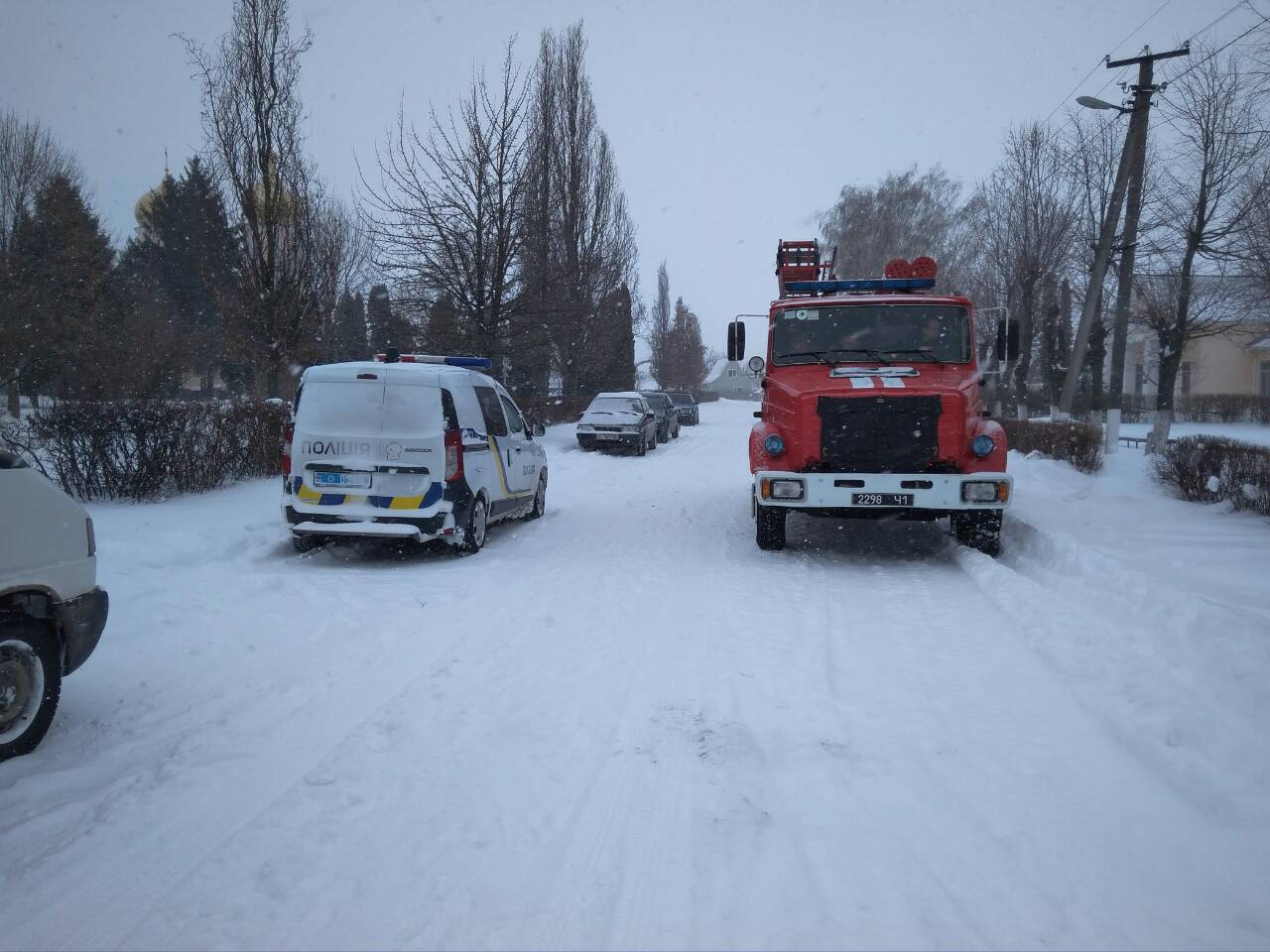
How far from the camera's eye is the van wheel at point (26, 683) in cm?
379

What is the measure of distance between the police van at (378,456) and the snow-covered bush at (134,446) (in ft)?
11.1

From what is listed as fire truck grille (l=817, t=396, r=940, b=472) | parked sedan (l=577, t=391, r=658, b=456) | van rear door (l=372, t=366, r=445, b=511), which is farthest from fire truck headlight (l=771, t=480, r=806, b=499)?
parked sedan (l=577, t=391, r=658, b=456)

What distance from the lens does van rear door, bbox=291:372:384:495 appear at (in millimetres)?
8102

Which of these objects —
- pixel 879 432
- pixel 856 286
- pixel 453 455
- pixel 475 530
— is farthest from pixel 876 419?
pixel 475 530

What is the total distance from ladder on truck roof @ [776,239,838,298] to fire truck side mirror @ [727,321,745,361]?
22.2 ft

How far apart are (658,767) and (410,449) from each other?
514cm

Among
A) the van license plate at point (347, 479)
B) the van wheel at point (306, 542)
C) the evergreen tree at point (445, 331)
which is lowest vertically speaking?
the van wheel at point (306, 542)

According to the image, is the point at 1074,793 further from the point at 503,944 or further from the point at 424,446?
the point at 424,446

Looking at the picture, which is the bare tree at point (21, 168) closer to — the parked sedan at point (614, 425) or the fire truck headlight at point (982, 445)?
the parked sedan at point (614, 425)

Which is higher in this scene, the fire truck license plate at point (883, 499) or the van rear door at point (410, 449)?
the van rear door at point (410, 449)

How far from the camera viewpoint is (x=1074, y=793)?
3555 millimetres

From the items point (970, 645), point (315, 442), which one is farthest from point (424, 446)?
point (970, 645)

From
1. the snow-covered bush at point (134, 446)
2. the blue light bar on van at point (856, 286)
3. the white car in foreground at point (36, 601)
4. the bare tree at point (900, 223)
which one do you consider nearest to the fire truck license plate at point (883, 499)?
the blue light bar on van at point (856, 286)

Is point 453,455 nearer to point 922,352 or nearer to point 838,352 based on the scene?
point 838,352
